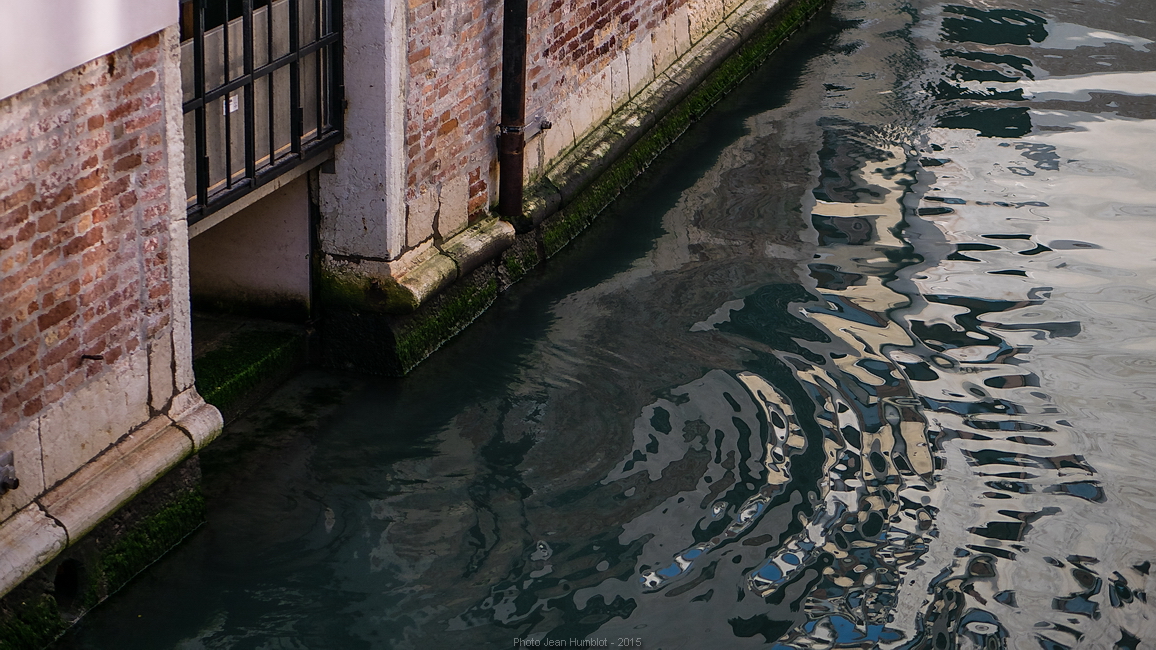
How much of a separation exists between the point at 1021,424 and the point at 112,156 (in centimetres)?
375

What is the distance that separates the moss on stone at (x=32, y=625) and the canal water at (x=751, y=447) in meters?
0.12

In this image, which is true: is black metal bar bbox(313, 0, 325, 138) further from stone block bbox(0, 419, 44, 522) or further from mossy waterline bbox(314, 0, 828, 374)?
stone block bbox(0, 419, 44, 522)

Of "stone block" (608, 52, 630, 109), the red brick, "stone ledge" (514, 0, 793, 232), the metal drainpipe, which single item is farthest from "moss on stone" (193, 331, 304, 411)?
"stone block" (608, 52, 630, 109)

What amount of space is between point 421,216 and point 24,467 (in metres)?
2.48

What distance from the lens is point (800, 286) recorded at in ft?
22.4

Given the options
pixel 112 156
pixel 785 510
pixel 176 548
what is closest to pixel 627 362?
pixel 785 510

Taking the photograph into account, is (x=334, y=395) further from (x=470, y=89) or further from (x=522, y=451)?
(x=470, y=89)

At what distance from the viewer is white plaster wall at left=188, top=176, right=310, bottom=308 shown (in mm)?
5883

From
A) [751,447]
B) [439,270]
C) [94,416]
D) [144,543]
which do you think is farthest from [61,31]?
[751,447]

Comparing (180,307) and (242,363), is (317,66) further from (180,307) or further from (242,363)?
(180,307)

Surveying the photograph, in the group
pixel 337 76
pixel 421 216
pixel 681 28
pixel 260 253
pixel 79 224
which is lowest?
pixel 260 253

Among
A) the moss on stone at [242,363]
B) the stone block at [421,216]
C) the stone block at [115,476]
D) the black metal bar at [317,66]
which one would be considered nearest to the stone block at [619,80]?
the stone block at [421,216]

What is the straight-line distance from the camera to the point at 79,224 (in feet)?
13.3

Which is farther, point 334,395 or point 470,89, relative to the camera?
point 470,89
